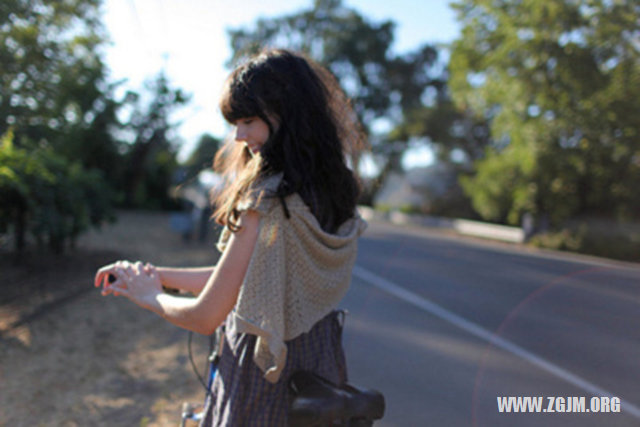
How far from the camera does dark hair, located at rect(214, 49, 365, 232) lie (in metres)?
1.50

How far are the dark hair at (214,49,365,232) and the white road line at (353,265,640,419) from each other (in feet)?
5.66

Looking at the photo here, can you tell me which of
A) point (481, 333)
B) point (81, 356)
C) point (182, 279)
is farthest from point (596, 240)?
point (182, 279)

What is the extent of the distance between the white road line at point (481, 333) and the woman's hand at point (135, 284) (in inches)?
81.0

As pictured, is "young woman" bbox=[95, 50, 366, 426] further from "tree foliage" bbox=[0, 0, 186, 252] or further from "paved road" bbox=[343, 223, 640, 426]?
"tree foliage" bbox=[0, 0, 186, 252]

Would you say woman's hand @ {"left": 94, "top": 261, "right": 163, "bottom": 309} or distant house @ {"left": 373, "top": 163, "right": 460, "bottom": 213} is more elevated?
distant house @ {"left": 373, "top": 163, "right": 460, "bottom": 213}

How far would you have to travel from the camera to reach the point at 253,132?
157cm

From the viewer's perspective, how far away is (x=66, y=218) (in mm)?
8102

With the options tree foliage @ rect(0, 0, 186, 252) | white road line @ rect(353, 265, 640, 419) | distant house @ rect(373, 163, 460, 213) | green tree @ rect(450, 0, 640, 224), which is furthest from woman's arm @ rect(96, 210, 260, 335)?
distant house @ rect(373, 163, 460, 213)

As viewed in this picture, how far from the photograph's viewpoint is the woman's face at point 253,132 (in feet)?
5.15

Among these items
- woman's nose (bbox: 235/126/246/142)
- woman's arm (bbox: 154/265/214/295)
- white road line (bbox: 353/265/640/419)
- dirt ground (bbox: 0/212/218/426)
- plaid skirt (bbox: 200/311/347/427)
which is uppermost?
woman's nose (bbox: 235/126/246/142)

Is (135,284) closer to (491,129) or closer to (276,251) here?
(276,251)

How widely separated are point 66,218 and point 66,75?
2572 mm

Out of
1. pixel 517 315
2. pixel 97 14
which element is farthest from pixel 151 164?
pixel 517 315

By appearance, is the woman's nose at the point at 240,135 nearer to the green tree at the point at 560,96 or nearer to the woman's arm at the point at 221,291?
the woman's arm at the point at 221,291
